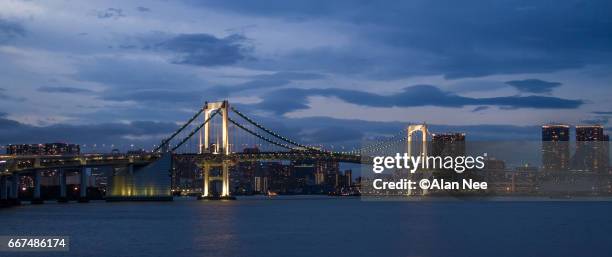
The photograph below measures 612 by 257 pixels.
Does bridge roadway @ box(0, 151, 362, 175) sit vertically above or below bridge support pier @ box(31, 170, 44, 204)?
above

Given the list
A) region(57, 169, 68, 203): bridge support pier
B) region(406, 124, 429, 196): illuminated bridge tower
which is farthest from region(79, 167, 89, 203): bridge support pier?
region(406, 124, 429, 196): illuminated bridge tower

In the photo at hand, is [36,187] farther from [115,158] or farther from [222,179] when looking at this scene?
[222,179]

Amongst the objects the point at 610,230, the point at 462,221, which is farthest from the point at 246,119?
the point at 610,230

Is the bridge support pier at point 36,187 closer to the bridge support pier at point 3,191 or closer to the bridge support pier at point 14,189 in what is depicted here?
the bridge support pier at point 14,189

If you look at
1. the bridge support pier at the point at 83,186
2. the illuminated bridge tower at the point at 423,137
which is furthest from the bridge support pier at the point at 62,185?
the illuminated bridge tower at the point at 423,137

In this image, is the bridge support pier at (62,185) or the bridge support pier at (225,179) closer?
the bridge support pier at (225,179)

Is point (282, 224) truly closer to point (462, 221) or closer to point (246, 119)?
point (462, 221)

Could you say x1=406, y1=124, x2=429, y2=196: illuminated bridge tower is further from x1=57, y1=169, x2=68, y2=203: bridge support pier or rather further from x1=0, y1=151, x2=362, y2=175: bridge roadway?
x1=57, y1=169, x2=68, y2=203: bridge support pier

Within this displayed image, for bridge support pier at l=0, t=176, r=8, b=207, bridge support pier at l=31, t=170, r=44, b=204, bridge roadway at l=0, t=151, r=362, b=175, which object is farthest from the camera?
bridge support pier at l=31, t=170, r=44, b=204

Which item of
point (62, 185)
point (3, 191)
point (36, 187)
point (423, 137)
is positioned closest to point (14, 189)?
point (3, 191)

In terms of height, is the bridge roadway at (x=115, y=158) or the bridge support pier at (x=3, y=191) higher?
the bridge roadway at (x=115, y=158)

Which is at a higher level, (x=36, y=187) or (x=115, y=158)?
(x=115, y=158)
